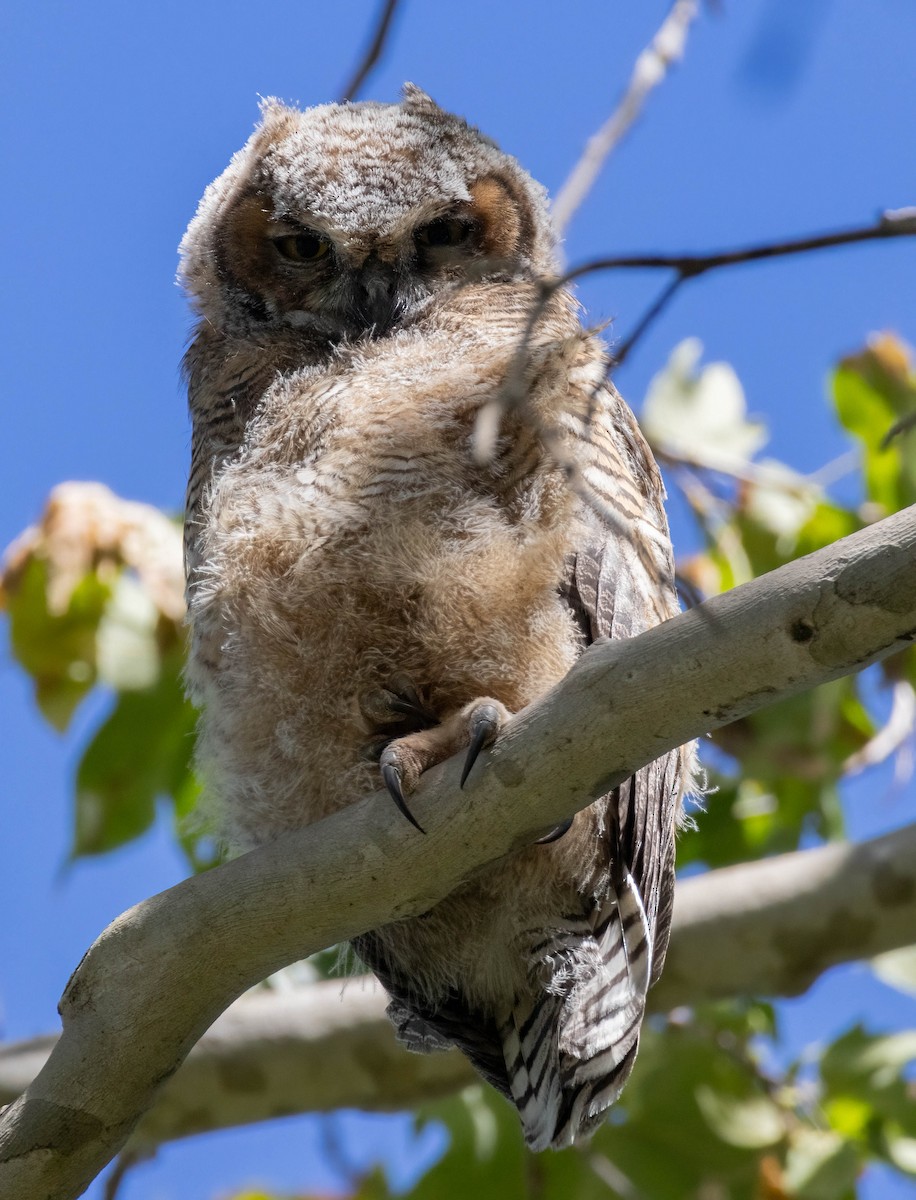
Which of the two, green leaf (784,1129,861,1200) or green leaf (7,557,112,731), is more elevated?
green leaf (7,557,112,731)

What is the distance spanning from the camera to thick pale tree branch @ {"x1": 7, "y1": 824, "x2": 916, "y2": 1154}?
10.4 feet

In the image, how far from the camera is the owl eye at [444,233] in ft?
9.18

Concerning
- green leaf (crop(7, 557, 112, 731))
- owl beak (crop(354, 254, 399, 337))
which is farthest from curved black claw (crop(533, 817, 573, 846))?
green leaf (crop(7, 557, 112, 731))

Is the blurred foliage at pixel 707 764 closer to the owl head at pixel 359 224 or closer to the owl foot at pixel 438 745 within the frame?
the owl head at pixel 359 224

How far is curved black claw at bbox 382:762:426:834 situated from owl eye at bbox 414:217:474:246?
51.7 inches

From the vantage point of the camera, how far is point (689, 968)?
10.6 ft

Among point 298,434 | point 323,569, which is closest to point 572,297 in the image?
point 298,434

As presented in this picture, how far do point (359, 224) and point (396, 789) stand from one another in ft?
4.43

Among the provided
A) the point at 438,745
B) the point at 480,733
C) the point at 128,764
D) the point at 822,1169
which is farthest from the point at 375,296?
the point at 822,1169

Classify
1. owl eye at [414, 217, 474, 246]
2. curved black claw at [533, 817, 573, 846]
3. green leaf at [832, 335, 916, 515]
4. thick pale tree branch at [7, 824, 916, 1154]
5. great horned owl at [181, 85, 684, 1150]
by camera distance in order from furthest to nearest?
green leaf at [832, 335, 916, 515] < thick pale tree branch at [7, 824, 916, 1154] < owl eye at [414, 217, 474, 246] < great horned owl at [181, 85, 684, 1150] < curved black claw at [533, 817, 573, 846]

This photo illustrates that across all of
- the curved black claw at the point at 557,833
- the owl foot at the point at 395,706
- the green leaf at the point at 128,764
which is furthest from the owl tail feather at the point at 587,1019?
the green leaf at the point at 128,764

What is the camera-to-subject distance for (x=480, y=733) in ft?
5.90

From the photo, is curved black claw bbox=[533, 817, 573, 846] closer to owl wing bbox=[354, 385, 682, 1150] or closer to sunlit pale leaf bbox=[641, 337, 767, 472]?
owl wing bbox=[354, 385, 682, 1150]

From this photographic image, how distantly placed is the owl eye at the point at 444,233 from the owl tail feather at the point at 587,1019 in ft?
4.33
